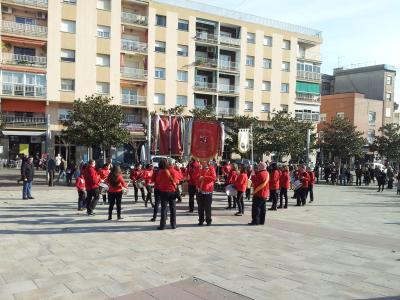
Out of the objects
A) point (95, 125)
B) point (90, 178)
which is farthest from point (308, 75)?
point (90, 178)

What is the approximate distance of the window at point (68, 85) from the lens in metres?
38.5

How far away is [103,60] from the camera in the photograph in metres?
40.3

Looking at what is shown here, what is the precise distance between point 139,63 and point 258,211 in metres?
34.0

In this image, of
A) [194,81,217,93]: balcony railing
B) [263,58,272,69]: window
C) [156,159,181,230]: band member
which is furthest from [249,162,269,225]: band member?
[263,58,272,69]: window

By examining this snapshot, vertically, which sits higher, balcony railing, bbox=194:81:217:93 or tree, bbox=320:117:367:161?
balcony railing, bbox=194:81:217:93

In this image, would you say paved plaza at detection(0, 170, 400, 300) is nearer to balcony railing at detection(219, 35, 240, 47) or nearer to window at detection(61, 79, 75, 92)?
window at detection(61, 79, 75, 92)

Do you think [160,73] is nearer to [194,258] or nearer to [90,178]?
[90,178]

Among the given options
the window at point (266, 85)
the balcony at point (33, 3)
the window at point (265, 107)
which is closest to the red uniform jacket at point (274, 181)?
the balcony at point (33, 3)

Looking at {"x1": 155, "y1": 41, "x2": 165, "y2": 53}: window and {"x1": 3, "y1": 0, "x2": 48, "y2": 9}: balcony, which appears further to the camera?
{"x1": 155, "y1": 41, "x2": 165, "y2": 53}: window

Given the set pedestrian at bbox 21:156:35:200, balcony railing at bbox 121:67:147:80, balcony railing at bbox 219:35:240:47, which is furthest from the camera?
balcony railing at bbox 219:35:240:47

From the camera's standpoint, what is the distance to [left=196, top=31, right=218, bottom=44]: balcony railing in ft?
149

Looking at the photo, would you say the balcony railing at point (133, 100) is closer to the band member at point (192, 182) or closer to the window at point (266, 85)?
the window at point (266, 85)

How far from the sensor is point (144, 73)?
42.4 metres

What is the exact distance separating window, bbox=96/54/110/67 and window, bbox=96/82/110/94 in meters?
1.79
